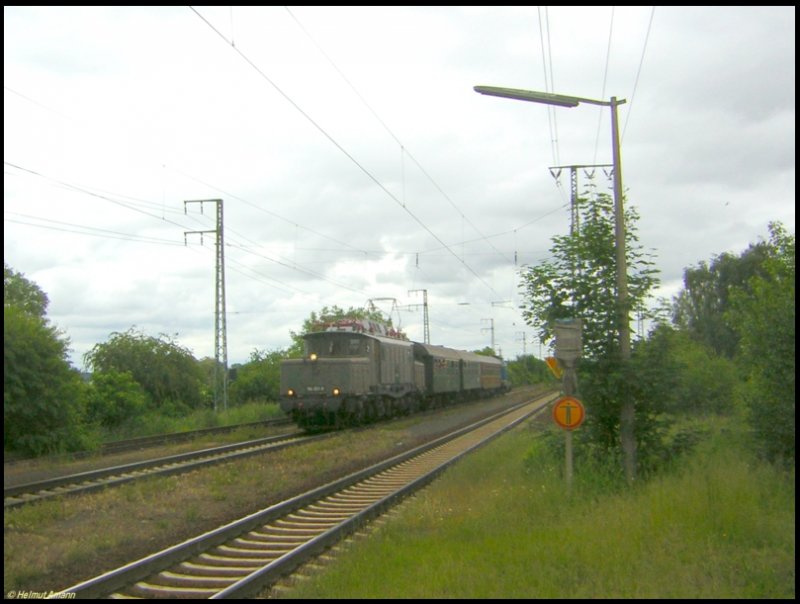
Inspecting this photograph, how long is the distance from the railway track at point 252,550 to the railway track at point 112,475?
400 centimetres

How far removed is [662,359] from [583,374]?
1243mm

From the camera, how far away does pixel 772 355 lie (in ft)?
41.1

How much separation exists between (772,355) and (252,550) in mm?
8094

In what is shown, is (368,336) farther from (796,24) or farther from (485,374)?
(485,374)

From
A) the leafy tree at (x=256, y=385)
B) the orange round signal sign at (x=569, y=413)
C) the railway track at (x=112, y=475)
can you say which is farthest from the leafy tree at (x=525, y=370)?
the orange round signal sign at (x=569, y=413)

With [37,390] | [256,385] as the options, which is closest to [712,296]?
[256,385]

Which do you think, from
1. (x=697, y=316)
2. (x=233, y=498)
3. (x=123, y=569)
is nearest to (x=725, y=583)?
(x=123, y=569)

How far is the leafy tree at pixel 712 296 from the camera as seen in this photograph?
48344 mm

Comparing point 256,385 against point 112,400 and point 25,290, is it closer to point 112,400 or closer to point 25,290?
point 112,400

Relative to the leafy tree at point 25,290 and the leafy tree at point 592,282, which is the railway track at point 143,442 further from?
the leafy tree at point 25,290

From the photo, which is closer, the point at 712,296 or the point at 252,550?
the point at 252,550

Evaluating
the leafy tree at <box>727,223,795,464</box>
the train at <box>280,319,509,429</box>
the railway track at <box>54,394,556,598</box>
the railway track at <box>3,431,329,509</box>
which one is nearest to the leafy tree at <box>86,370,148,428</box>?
the train at <box>280,319,509,429</box>

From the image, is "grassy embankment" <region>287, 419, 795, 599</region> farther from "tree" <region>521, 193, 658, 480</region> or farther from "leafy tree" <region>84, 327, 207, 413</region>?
"leafy tree" <region>84, 327, 207, 413</region>

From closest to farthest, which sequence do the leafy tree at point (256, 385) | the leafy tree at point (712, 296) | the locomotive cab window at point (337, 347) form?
the locomotive cab window at point (337, 347) → the leafy tree at point (256, 385) → the leafy tree at point (712, 296)
